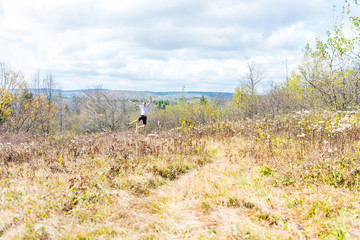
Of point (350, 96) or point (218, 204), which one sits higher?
point (350, 96)

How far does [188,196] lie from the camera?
3.70m

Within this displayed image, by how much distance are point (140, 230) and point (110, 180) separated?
173cm

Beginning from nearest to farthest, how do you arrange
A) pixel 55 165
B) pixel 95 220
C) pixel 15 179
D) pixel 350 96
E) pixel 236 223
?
pixel 236 223
pixel 95 220
pixel 15 179
pixel 55 165
pixel 350 96

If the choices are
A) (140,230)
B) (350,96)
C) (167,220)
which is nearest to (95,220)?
(140,230)

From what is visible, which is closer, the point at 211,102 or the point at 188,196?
the point at 188,196

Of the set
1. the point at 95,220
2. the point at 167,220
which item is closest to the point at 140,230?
the point at 167,220

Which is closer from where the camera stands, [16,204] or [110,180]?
[16,204]

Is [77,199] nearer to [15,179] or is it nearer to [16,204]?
[16,204]

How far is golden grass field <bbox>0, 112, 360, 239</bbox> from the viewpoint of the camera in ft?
9.11

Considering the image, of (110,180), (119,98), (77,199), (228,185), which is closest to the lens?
(77,199)

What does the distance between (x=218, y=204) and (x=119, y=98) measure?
2771 centimetres

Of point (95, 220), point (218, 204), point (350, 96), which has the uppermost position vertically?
point (350, 96)

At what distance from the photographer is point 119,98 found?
96.1 feet

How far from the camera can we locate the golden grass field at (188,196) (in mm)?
2775
